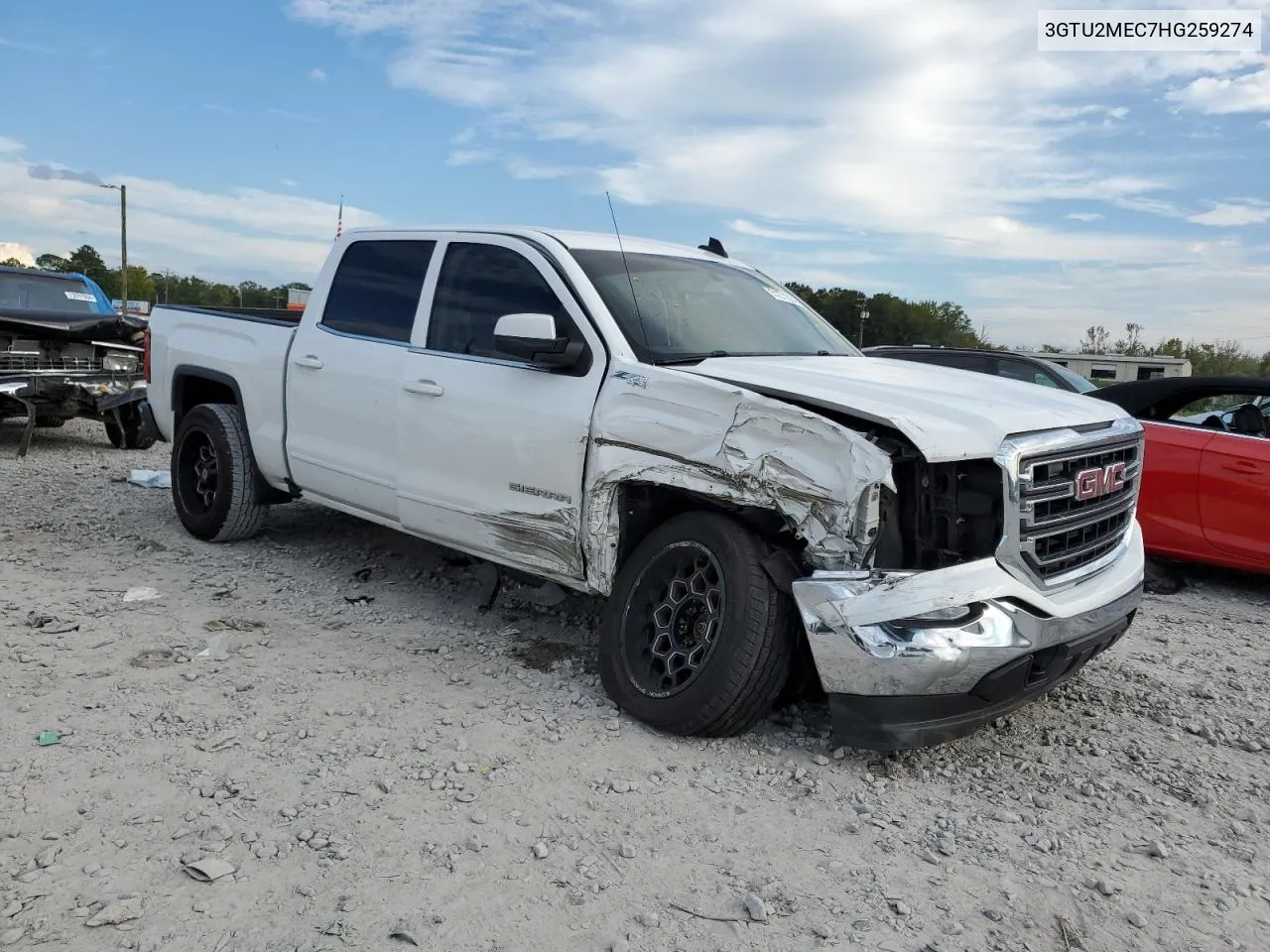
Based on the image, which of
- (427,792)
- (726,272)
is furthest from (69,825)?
(726,272)

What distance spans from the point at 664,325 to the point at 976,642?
5.98 feet

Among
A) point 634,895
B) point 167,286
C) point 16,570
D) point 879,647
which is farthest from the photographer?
point 167,286

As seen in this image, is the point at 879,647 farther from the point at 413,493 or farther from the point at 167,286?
the point at 167,286

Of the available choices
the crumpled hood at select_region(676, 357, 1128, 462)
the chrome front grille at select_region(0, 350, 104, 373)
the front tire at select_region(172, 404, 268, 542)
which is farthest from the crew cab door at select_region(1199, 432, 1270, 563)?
the chrome front grille at select_region(0, 350, 104, 373)

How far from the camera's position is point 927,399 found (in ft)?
11.5

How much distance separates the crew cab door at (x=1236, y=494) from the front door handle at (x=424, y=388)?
4.74 metres

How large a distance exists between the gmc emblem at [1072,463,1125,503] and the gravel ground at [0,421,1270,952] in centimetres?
98

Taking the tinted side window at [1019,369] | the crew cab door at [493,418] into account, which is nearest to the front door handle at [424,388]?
the crew cab door at [493,418]

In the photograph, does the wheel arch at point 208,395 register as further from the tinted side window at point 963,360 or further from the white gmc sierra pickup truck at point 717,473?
the tinted side window at point 963,360

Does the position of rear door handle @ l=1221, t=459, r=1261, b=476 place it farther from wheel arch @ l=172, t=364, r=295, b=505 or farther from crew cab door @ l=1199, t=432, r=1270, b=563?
wheel arch @ l=172, t=364, r=295, b=505

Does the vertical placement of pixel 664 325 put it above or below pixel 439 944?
above

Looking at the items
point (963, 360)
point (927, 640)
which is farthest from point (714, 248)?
point (963, 360)

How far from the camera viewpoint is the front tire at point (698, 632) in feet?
11.4

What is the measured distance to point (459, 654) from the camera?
15.0 ft
